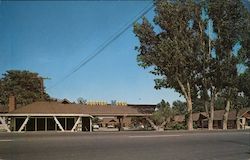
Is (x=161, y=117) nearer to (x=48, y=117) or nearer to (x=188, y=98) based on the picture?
(x=188, y=98)

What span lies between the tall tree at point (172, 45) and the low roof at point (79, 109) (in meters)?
6.65

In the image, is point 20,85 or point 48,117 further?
point 20,85

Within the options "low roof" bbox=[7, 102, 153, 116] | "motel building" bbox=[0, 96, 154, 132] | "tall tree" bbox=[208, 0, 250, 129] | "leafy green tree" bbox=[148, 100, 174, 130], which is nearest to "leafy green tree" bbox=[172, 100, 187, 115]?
"leafy green tree" bbox=[148, 100, 174, 130]

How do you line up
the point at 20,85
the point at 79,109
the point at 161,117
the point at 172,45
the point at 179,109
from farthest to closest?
the point at 179,109, the point at 20,85, the point at 161,117, the point at 79,109, the point at 172,45

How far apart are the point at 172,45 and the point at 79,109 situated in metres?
14.7

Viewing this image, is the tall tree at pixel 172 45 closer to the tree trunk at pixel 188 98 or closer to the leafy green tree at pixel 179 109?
the tree trunk at pixel 188 98

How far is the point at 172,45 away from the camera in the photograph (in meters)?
47.9

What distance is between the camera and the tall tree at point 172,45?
48688 mm

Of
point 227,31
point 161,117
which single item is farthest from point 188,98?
point 227,31

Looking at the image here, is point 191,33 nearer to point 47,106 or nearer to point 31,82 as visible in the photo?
point 47,106

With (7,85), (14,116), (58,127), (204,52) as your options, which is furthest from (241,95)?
(7,85)

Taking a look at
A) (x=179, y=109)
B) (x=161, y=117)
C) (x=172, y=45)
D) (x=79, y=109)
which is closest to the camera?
(x=172, y=45)

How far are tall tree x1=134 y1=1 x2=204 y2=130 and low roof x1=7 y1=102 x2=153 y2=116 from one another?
6653mm

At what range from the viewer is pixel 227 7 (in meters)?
50.4
